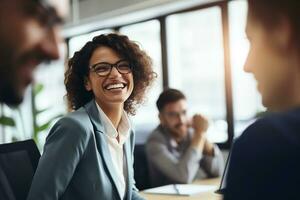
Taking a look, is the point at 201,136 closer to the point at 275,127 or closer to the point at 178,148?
the point at 178,148

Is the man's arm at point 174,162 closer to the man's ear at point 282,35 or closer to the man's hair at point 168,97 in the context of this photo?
the man's hair at point 168,97

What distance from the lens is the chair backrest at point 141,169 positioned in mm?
2900

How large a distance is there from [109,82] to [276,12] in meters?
1.15

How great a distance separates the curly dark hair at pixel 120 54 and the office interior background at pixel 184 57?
2.12 meters

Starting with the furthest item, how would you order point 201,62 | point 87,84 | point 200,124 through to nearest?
point 201,62 → point 200,124 → point 87,84

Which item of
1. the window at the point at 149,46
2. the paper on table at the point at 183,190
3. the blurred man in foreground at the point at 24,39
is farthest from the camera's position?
the window at the point at 149,46

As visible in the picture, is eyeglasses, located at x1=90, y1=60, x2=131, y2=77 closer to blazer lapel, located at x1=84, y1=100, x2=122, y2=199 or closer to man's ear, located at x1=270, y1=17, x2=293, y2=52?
blazer lapel, located at x1=84, y1=100, x2=122, y2=199

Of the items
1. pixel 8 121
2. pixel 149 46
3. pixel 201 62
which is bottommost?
pixel 8 121

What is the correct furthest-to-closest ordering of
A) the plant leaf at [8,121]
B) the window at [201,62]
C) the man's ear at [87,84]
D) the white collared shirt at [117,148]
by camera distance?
1. the plant leaf at [8,121]
2. the window at [201,62]
3. the man's ear at [87,84]
4. the white collared shirt at [117,148]

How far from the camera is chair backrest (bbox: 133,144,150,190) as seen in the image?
2900mm

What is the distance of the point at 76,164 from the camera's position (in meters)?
1.66

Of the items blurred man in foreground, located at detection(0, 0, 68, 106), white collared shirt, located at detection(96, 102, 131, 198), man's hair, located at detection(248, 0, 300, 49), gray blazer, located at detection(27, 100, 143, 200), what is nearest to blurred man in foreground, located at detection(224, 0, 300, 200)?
man's hair, located at detection(248, 0, 300, 49)

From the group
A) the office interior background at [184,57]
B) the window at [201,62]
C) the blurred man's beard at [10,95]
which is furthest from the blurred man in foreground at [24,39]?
the window at [201,62]

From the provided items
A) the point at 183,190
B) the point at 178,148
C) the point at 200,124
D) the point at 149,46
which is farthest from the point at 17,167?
the point at 149,46
